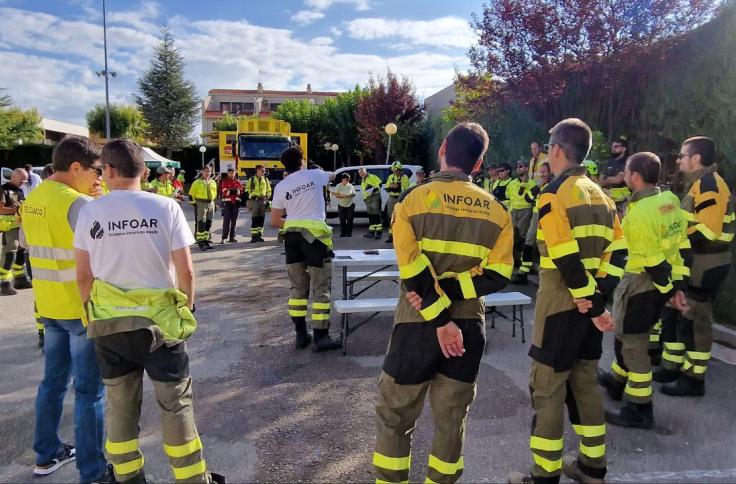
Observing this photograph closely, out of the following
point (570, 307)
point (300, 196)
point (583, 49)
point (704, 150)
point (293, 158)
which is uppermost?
point (583, 49)

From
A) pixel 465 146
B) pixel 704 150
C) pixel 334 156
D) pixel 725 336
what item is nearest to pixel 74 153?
pixel 465 146

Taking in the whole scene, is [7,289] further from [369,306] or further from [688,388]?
[688,388]

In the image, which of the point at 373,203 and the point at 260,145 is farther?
the point at 260,145

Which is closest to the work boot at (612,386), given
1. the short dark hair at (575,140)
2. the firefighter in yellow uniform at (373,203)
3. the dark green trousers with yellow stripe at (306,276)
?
the short dark hair at (575,140)

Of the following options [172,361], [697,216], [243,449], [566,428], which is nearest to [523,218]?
[697,216]

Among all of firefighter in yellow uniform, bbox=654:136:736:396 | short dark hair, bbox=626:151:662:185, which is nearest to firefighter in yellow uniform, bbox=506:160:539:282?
firefighter in yellow uniform, bbox=654:136:736:396

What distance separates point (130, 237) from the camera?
2.71 metres

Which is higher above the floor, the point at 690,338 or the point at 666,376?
the point at 690,338

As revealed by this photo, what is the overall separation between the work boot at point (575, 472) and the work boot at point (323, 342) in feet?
8.85

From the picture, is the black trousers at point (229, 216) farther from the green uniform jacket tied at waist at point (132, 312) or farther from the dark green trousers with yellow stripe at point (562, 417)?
the dark green trousers with yellow stripe at point (562, 417)

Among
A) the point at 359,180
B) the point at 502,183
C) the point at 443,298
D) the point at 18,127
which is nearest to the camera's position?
the point at 443,298

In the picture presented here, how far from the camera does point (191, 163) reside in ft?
139

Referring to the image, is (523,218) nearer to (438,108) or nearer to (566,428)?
(566,428)

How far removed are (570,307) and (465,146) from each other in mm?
1168
